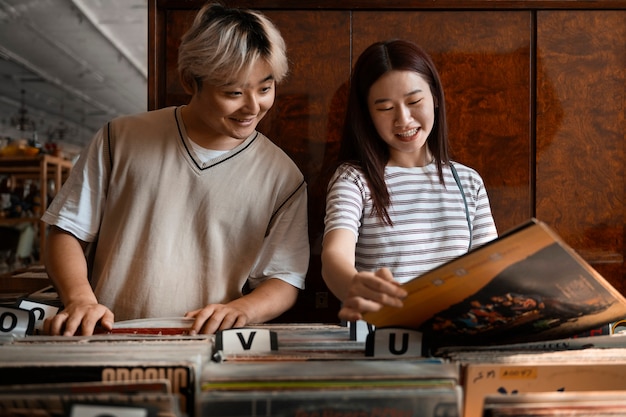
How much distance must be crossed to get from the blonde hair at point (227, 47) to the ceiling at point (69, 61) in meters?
3.64

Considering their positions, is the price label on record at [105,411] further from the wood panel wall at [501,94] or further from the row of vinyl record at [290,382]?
the wood panel wall at [501,94]

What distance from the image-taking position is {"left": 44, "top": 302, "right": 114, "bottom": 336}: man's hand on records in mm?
1168

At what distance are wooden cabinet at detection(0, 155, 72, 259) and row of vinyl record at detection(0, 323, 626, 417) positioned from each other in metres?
5.19

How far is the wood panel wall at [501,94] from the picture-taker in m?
1.86

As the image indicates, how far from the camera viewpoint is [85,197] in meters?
1.56

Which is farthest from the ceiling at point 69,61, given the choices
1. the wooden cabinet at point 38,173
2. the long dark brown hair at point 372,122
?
the long dark brown hair at point 372,122

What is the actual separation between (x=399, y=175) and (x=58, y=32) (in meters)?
6.57

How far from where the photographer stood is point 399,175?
5.12 ft

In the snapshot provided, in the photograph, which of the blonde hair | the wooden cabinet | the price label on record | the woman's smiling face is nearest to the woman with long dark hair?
the woman's smiling face

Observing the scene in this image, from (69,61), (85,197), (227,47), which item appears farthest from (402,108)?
(69,61)

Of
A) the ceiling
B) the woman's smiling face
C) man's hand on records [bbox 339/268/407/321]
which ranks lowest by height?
man's hand on records [bbox 339/268/407/321]

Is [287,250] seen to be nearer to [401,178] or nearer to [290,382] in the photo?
[401,178]

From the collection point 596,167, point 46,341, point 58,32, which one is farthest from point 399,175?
point 58,32

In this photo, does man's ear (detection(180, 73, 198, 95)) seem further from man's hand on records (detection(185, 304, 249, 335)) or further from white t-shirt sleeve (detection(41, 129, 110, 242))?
man's hand on records (detection(185, 304, 249, 335))
